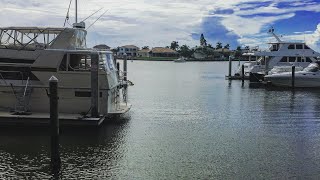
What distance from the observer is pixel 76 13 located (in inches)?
829

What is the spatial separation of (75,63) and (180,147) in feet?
22.0

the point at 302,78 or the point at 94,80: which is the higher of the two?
the point at 94,80

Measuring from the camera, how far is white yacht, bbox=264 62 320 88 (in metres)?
41.4

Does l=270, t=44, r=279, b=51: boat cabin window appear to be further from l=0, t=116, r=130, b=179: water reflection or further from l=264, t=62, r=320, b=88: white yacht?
l=0, t=116, r=130, b=179: water reflection

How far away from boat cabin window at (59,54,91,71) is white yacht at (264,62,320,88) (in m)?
26.2

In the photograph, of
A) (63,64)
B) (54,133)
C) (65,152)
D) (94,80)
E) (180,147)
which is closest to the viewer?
(54,133)

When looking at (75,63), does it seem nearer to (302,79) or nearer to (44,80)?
(44,80)

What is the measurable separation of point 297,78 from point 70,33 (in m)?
28.0

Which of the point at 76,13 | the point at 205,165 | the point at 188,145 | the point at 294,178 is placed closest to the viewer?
the point at 294,178

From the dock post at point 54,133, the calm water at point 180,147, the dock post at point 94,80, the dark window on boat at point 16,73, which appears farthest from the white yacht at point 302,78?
the dock post at point 54,133

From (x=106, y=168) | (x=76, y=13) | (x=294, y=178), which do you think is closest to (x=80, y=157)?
(x=106, y=168)

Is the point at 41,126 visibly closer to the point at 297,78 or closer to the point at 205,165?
the point at 205,165

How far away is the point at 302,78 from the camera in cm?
4141

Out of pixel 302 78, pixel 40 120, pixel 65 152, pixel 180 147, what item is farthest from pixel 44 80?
pixel 302 78
